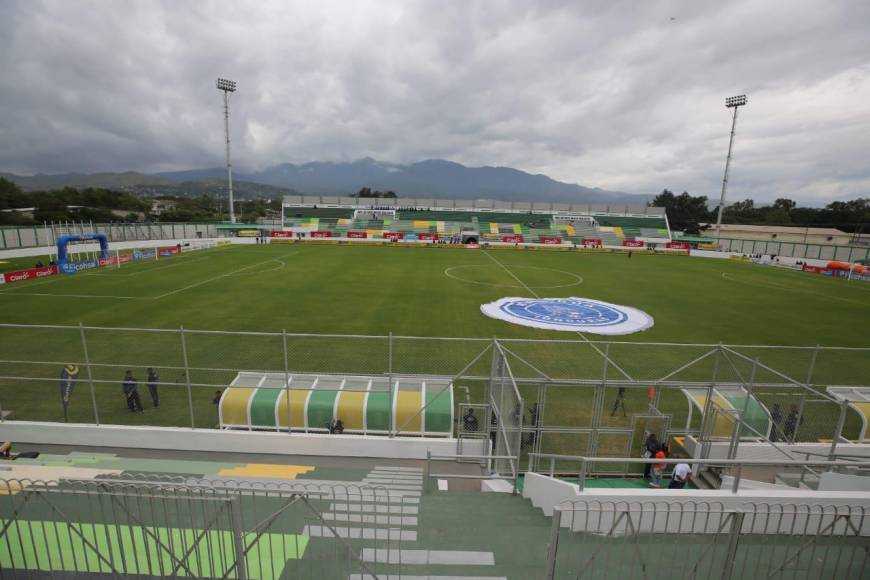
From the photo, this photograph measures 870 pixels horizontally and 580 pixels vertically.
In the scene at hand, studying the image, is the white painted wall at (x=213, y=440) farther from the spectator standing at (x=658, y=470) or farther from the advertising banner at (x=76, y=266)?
the advertising banner at (x=76, y=266)

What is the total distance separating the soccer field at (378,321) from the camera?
14891 millimetres

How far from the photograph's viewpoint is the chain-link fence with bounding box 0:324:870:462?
33.3 feet

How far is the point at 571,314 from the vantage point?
25.0 metres

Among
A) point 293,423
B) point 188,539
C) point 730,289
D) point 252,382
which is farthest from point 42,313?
point 730,289

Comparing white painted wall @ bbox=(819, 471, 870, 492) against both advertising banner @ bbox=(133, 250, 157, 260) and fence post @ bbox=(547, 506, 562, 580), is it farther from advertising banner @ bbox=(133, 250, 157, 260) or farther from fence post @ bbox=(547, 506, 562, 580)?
advertising banner @ bbox=(133, 250, 157, 260)

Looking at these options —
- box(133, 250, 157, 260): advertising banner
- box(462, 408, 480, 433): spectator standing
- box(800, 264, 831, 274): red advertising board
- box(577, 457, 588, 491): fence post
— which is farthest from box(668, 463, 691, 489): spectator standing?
box(800, 264, 831, 274): red advertising board

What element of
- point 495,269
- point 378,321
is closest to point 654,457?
point 378,321

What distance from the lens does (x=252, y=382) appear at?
11.8m

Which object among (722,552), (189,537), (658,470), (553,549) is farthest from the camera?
(658,470)

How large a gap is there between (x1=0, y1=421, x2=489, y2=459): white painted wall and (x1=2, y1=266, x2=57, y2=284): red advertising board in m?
30.1

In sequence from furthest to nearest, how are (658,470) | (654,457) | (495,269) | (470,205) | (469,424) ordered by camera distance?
(470,205) → (495,269) → (469,424) → (654,457) → (658,470)

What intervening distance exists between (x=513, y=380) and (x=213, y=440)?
7579mm

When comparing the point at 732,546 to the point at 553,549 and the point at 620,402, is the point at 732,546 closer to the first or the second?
the point at 553,549

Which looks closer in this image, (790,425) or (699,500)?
(699,500)
